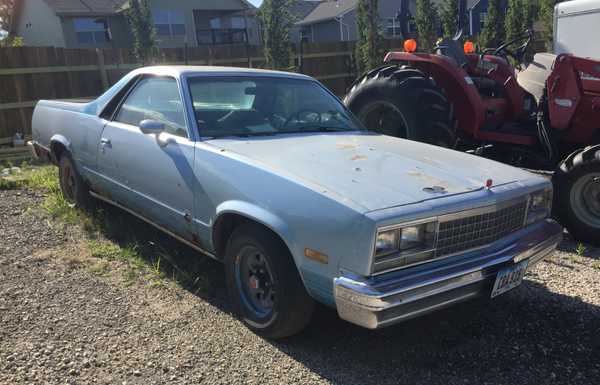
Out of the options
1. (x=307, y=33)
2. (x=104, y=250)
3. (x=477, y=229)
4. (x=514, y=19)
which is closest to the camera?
(x=477, y=229)

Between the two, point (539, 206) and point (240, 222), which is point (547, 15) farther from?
point (240, 222)

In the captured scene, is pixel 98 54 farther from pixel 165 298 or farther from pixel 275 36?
pixel 165 298

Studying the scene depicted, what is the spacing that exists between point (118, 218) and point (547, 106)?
14.7 ft

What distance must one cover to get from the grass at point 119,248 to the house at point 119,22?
18.6 m

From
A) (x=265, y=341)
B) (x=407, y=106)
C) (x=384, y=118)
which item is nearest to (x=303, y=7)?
(x=384, y=118)

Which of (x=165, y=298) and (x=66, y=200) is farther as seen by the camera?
(x=66, y=200)

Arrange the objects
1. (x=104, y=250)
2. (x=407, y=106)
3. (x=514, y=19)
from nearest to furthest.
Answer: (x=104, y=250) < (x=407, y=106) < (x=514, y=19)

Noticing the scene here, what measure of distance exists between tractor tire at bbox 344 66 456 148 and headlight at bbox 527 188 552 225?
243 cm

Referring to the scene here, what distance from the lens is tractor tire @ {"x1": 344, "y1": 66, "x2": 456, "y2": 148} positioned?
5.62 metres

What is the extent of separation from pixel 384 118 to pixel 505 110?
1.48 m

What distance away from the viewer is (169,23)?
26234 mm

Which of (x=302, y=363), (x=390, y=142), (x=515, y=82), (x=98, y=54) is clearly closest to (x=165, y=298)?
(x=302, y=363)

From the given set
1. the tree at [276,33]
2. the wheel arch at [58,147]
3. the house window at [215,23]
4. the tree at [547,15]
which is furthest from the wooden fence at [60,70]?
the house window at [215,23]

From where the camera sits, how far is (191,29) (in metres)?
27.0
